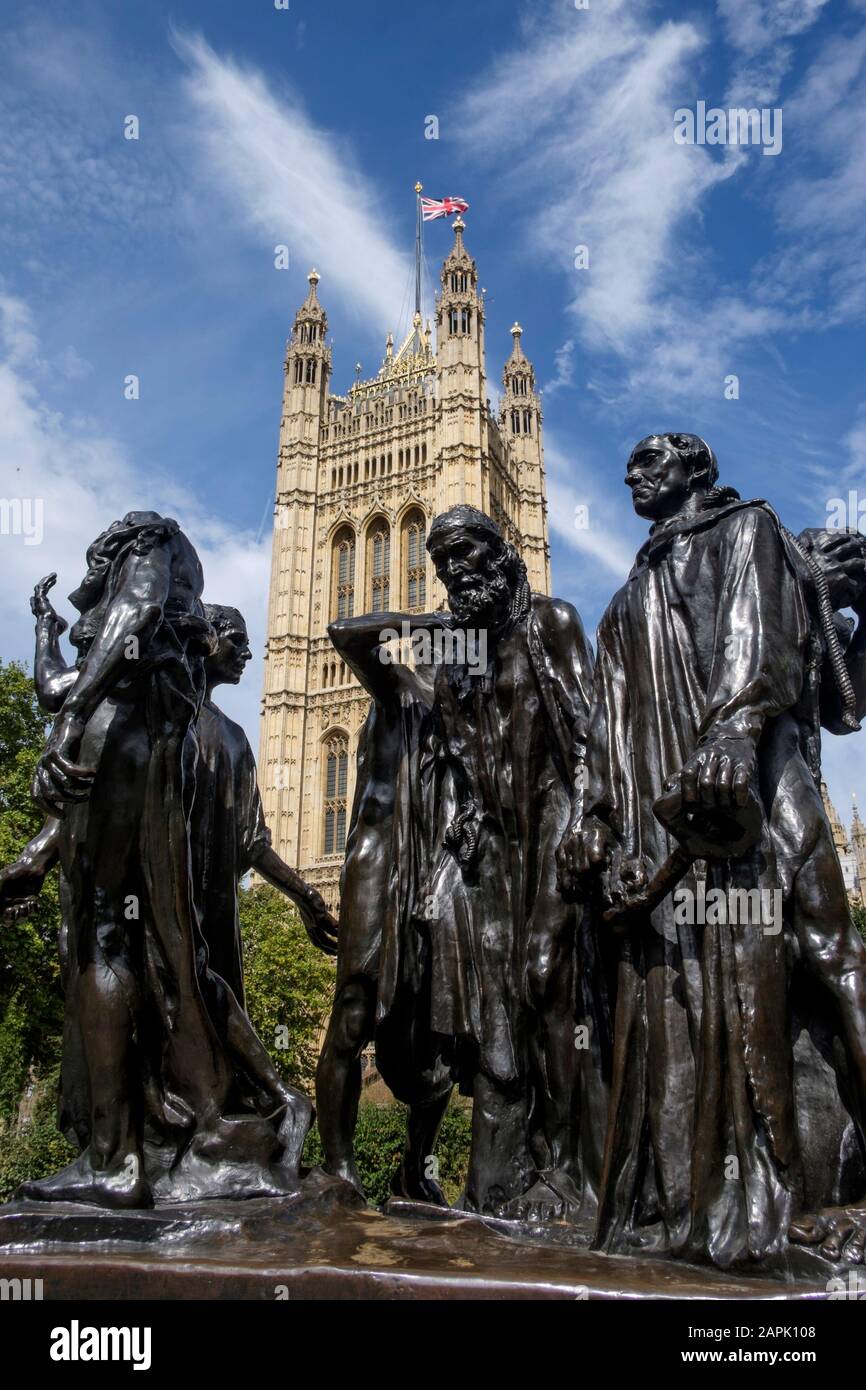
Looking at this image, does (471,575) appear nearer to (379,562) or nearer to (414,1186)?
(414,1186)

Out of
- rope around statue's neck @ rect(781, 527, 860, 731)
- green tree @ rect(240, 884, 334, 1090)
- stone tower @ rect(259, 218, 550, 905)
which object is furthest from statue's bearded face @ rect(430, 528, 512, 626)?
stone tower @ rect(259, 218, 550, 905)

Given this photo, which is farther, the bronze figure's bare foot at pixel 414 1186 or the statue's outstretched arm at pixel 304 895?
the statue's outstretched arm at pixel 304 895

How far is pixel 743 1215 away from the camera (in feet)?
8.60

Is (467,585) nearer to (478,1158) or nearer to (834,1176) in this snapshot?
(478,1158)

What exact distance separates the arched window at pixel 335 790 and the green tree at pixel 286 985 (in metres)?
20.5

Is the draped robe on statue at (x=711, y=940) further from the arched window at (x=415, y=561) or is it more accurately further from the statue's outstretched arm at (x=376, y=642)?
the arched window at (x=415, y=561)


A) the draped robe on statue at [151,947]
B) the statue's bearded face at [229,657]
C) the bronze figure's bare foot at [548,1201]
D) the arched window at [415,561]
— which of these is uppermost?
the arched window at [415,561]

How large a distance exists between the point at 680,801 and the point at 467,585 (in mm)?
1614

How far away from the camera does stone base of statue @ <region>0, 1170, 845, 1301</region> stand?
7.76ft

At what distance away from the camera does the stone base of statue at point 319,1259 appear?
2365 mm

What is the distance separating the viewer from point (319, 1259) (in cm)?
265

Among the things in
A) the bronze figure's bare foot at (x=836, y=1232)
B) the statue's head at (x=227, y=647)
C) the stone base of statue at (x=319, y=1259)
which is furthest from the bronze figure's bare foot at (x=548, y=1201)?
the statue's head at (x=227, y=647)
